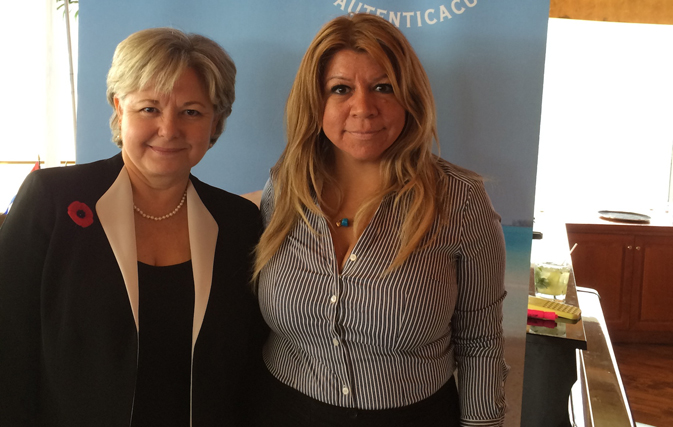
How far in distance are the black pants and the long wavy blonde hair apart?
0.37 m

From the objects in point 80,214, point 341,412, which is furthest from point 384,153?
point 80,214

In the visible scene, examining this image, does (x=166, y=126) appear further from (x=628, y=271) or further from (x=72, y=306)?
(x=628, y=271)

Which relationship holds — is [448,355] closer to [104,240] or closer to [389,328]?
[389,328]

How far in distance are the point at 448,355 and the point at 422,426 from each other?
206 mm

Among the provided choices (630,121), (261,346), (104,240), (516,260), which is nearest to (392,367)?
(261,346)

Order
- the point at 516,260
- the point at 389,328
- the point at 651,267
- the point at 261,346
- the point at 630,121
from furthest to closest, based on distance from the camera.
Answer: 1. the point at 630,121
2. the point at 651,267
3. the point at 516,260
4. the point at 261,346
5. the point at 389,328

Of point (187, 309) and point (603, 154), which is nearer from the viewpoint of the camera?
point (187, 309)

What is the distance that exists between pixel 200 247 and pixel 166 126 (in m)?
0.34

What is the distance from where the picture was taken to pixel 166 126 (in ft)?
4.65

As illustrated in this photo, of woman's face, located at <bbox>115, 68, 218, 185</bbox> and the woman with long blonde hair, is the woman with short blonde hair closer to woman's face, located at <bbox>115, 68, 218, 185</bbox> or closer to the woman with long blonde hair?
woman's face, located at <bbox>115, 68, 218, 185</bbox>

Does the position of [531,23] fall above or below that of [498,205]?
above

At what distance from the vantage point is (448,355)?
1538 millimetres

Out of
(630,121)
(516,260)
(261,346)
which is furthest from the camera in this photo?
(630,121)

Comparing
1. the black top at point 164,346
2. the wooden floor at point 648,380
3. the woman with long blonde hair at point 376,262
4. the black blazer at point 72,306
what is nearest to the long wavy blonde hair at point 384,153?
the woman with long blonde hair at point 376,262
